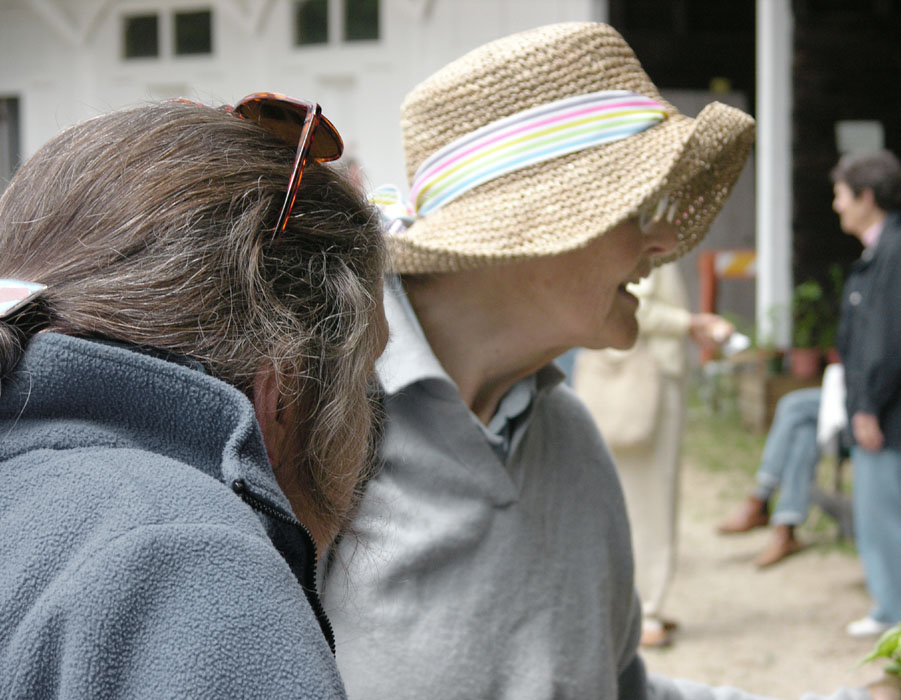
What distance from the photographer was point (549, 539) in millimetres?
1439

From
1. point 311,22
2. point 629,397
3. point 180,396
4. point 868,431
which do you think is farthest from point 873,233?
point 311,22

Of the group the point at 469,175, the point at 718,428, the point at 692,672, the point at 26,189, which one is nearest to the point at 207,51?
the point at 718,428

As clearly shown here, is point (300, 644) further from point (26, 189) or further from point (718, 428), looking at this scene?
point (718, 428)

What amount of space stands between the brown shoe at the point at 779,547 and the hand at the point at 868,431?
1401 millimetres

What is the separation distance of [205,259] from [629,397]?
371cm

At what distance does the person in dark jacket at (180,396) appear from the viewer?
604 mm

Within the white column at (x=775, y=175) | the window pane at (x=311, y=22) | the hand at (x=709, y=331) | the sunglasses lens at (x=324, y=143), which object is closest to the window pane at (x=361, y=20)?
the window pane at (x=311, y=22)

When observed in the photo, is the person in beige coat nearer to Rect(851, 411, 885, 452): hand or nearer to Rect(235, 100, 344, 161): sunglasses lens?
Rect(851, 411, 885, 452): hand

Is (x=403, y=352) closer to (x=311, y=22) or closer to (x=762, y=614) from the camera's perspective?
(x=762, y=614)

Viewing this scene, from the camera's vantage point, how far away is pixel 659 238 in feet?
5.08

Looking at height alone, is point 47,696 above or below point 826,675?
above

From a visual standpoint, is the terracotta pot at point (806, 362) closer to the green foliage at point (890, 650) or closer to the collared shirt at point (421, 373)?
the green foliage at point (890, 650)

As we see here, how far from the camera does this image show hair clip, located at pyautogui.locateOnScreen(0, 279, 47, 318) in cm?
70

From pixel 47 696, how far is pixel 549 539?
92 cm
